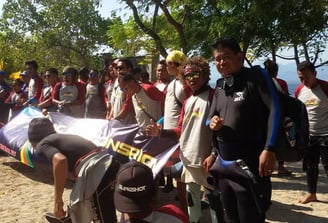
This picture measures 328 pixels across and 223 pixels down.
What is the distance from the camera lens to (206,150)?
389cm

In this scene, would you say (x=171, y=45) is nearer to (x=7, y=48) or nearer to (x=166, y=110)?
(x=166, y=110)

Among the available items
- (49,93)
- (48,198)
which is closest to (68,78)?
(49,93)

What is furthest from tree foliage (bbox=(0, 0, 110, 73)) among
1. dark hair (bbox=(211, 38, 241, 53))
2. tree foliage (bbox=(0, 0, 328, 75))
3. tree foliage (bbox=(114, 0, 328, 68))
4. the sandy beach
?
dark hair (bbox=(211, 38, 241, 53))

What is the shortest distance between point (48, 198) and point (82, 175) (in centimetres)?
248

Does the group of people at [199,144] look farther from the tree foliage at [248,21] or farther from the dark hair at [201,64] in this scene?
the tree foliage at [248,21]

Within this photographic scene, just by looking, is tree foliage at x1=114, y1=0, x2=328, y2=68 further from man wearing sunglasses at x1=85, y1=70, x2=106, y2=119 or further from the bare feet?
the bare feet

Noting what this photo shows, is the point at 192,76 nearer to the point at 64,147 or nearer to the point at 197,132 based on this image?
the point at 197,132

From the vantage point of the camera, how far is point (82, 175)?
391cm

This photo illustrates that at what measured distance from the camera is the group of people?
291 cm

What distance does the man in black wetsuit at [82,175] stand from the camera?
3918 mm

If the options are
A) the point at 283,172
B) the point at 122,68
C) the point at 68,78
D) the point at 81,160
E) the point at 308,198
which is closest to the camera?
the point at 81,160

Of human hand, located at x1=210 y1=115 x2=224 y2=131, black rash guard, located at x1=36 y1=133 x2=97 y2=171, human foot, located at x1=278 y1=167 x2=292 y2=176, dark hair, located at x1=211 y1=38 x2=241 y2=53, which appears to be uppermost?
dark hair, located at x1=211 y1=38 x2=241 y2=53

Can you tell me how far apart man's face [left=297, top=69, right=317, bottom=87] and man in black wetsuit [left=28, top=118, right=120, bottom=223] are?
2973mm

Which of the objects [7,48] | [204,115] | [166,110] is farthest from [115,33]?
[7,48]
